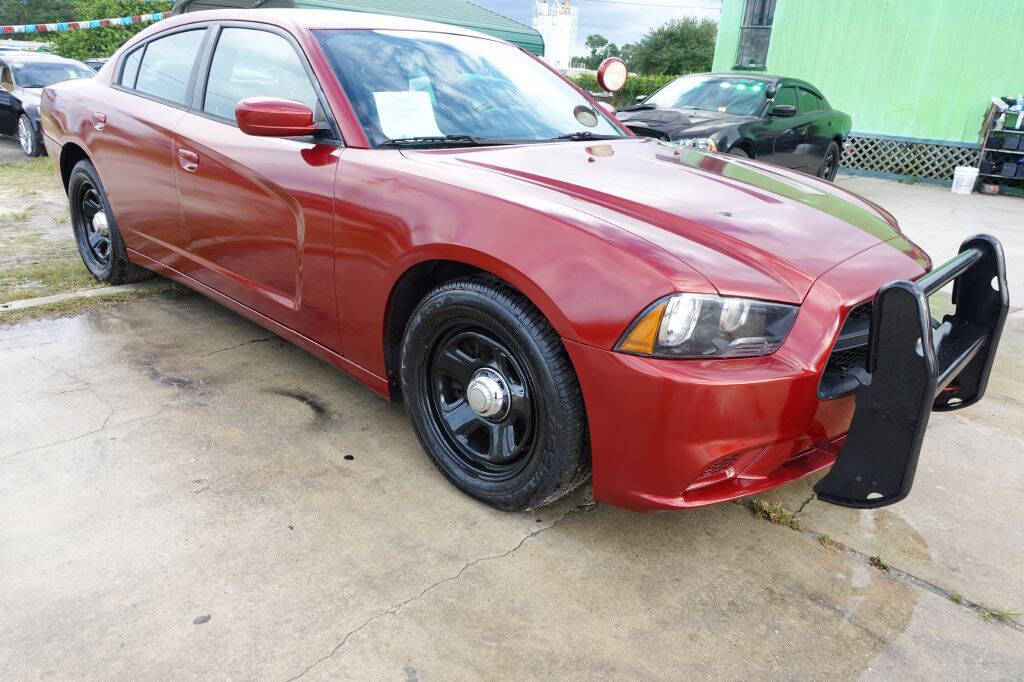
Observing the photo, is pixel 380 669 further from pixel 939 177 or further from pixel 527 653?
pixel 939 177

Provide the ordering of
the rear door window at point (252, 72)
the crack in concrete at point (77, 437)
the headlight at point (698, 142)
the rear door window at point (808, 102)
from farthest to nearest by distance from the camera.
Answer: the rear door window at point (808, 102)
the headlight at point (698, 142)
the rear door window at point (252, 72)
the crack in concrete at point (77, 437)

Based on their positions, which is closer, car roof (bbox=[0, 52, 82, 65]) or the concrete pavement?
the concrete pavement

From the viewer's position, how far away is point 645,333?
73.7 inches

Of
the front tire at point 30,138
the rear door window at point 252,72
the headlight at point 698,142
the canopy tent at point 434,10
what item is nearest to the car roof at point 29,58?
the front tire at point 30,138

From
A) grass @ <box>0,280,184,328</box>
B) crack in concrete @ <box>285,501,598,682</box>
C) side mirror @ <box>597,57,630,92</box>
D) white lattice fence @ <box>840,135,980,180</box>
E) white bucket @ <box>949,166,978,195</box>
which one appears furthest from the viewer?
white lattice fence @ <box>840,135,980,180</box>

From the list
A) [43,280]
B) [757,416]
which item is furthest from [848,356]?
[43,280]

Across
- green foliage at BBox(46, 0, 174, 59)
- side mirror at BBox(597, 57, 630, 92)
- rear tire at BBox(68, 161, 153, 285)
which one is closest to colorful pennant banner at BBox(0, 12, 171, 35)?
green foliage at BBox(46, 0, 174, 59)

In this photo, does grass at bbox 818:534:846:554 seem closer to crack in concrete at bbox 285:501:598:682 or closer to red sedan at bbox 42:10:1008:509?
red sedan at bbox 42:10:1008:509

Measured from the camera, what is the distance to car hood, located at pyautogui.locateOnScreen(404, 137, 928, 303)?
6.58 feet

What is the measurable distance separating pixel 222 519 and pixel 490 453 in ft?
2.83

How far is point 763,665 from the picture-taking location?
6.06 feet

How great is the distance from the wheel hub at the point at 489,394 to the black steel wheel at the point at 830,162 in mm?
8607

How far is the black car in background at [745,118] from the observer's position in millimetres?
7289

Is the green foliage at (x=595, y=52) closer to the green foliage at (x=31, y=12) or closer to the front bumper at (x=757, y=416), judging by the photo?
the green foliage at (x=31, y=12)
